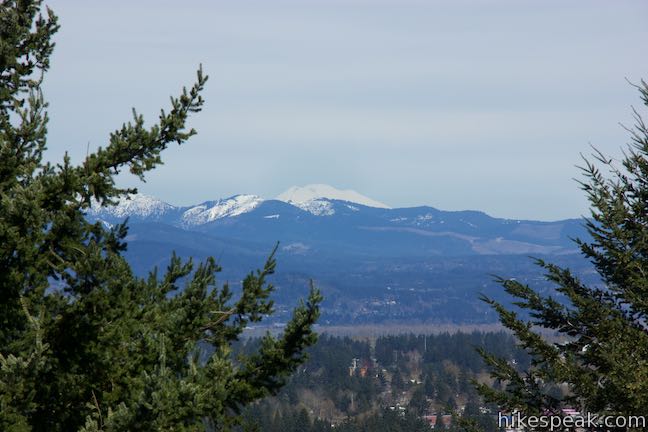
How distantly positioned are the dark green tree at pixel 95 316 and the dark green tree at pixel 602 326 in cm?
523

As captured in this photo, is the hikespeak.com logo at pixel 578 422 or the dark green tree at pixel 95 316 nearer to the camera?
the dark green tree at pixel 95 316

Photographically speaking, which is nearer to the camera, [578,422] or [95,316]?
[95,316]

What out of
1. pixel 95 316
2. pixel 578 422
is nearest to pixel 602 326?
pixel 578 422

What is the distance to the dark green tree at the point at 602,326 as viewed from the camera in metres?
16.2

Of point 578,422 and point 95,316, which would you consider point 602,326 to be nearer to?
point 578,422

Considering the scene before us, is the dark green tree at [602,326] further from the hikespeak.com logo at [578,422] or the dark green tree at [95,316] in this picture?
the dark green tree at [95,316]

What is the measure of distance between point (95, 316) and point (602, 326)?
1027 cm

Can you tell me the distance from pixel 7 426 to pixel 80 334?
2.44 metres

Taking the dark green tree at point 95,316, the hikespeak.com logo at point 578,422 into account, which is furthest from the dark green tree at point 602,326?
the dark green tree at point 95,316

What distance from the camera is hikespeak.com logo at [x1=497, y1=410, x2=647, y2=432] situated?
1592 centimetres

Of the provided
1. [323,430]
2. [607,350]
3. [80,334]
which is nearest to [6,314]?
[80,334]

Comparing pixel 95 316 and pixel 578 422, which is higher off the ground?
pixel 95 316

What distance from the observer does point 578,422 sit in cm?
1736

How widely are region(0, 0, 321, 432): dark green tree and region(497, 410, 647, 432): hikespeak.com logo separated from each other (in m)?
5.22
